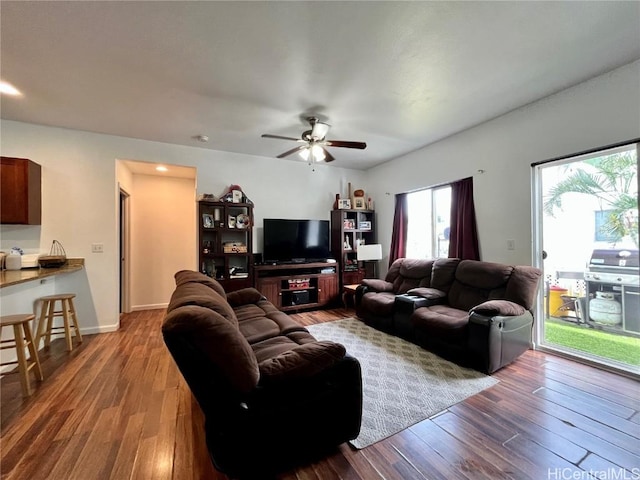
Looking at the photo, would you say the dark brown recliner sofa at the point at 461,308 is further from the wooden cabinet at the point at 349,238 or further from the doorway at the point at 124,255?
the doorway at the point at 124,255

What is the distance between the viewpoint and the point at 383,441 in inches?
64.5

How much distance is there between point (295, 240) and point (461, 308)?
9.06ft

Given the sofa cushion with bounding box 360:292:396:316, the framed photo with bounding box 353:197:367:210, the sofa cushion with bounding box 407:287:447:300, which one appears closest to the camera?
the sofa cushion with bounding box 407:287:447:300

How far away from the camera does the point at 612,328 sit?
250cm

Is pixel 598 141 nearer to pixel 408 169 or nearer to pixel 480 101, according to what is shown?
pixel 480 101

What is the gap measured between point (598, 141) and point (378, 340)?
2999 millimetres


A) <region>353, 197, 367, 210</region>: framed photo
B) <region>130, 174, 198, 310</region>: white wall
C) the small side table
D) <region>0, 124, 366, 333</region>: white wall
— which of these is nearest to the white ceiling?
<region>0, 124, 366, 333</region>: white wall

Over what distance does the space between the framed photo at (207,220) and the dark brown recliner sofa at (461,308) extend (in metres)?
2.58

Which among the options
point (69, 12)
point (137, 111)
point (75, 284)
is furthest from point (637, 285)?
point (75, 284)

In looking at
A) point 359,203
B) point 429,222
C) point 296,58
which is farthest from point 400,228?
point 296,58

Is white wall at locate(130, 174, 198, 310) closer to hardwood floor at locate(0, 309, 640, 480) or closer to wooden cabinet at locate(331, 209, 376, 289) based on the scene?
hardwood floor at locate(0, 309, 640, 480)

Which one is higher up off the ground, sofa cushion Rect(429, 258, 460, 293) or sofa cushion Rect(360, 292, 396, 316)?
sofa cushion Rect(429, 258, 460, 293)

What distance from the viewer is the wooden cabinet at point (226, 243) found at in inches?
162

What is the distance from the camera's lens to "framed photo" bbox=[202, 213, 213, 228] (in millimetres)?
4132
